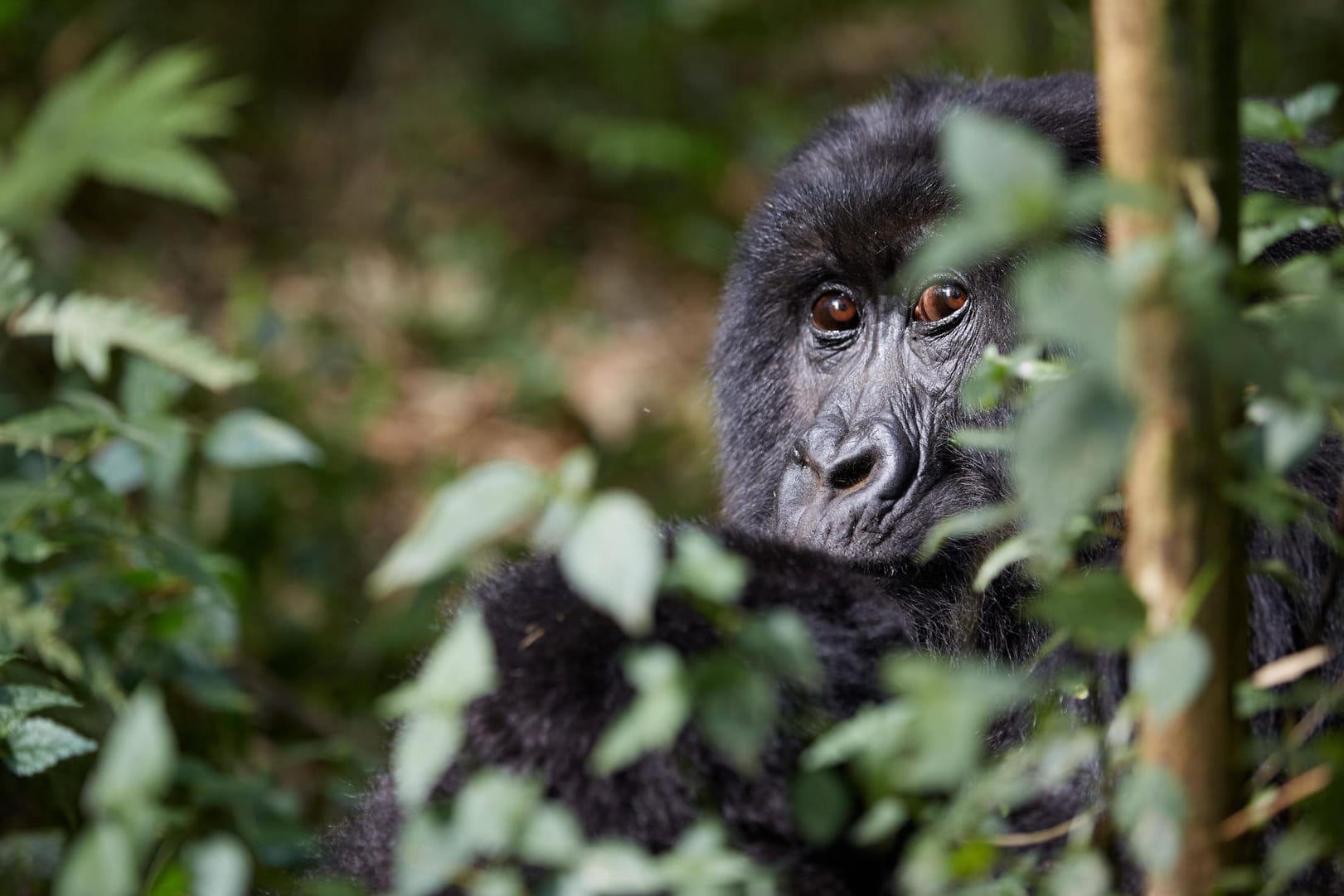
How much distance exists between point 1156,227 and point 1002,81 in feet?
6.43

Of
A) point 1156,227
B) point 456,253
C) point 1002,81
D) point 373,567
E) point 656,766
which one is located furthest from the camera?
point 456,253

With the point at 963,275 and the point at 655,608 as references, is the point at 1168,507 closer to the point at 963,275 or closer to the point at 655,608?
the point at 655,608

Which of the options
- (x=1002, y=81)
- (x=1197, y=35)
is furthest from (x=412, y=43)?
(x=1197, y=35)

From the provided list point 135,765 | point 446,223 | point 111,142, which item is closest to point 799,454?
point 135,765

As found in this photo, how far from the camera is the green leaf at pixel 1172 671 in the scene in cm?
96

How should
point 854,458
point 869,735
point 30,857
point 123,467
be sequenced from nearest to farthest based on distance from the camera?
point 869,735 → point 30,857 → point 854,458 → point 123,467

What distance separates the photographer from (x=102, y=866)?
40.6 inches

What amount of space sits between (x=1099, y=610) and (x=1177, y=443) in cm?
14

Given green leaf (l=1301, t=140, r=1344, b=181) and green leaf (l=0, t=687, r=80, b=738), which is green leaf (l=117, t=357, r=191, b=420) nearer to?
green leaf (l=0, t=687, r=80, b=738)

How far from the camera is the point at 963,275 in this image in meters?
2.41

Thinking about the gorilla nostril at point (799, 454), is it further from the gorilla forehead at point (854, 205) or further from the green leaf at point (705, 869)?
the green leaf at point (705, 869)

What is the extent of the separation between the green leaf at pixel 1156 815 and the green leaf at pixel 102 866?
0.76 metres

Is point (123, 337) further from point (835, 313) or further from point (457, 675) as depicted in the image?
point (457, 675)

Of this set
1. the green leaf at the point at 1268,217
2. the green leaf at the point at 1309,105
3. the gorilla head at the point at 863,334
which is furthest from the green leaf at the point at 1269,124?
the gorilla head at the point at 863,334
